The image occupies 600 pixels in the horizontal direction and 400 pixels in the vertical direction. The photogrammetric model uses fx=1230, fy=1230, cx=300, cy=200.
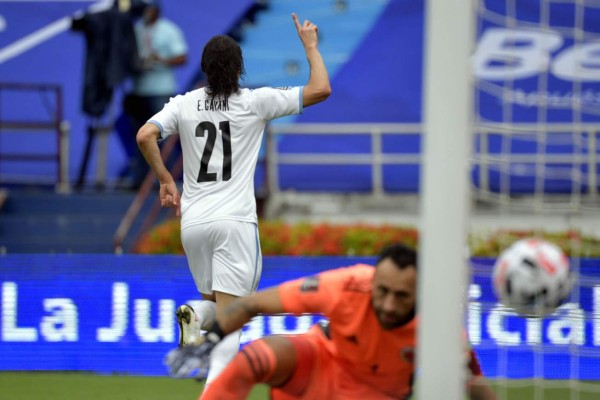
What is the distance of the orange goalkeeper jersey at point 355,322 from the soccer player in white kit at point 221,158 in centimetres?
140

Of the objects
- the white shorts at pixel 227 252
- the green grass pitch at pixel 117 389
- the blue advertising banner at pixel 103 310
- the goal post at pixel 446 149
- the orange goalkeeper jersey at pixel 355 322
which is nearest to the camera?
the goal post at pixel 446 149

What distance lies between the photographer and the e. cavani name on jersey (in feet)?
23.9

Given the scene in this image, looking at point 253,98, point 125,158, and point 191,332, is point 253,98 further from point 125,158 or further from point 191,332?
point 125,158

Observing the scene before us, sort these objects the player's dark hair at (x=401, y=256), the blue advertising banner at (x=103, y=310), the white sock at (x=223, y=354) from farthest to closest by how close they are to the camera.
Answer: the blue advertising banner at (x=103, y=310)
the white sock at (x=223, y=354)
the player's dark hair at (x=401, y=256)

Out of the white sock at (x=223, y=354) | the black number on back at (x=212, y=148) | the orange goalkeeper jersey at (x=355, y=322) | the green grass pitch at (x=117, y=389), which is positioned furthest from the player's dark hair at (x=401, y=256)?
the green grass pitch at (x=117, y=389)

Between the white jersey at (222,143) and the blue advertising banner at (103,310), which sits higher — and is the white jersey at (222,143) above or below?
above

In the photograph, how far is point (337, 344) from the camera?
5.95 meters

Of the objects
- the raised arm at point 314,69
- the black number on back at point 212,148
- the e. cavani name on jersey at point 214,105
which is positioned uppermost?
the raised arm at point 314,69

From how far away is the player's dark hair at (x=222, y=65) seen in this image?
23.6 feet

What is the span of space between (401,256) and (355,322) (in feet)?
1.40

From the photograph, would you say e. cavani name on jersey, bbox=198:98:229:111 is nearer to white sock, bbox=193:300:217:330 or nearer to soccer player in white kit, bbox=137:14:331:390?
soccer player in white kit, bbox=137:14:331:390

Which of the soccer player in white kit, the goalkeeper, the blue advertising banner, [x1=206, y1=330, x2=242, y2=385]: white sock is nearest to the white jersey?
the soccer player in white kit

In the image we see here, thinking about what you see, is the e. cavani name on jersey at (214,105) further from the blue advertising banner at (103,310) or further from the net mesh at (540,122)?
the net mesh at (540,122)

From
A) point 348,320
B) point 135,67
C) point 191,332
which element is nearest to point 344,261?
point 191,332
